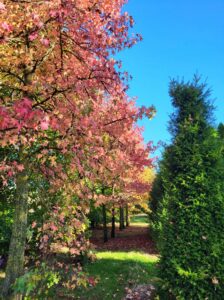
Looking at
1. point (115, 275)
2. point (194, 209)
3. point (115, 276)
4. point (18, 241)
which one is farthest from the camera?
point (115, 275)

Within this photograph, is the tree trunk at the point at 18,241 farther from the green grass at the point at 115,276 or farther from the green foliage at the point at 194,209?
the green foliage at the point at 194,209

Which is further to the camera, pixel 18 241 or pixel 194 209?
pixel 18 241

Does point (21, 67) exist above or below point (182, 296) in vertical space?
above

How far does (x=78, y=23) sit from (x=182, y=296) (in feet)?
20.1

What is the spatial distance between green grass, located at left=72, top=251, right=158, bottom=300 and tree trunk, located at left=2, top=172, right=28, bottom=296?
218 cm

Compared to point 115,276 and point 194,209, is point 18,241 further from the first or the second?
point 115,276

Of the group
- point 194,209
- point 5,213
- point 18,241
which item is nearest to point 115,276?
point 18,241

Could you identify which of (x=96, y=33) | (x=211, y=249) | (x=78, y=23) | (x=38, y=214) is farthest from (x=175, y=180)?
(x=38, y=214)

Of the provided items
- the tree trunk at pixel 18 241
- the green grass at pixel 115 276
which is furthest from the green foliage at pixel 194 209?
the tree trunk at pixel 18 241

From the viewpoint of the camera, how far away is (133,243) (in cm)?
2070

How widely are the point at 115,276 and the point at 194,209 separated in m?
5.88

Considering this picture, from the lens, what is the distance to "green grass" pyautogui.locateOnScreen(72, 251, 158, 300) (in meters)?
8.85

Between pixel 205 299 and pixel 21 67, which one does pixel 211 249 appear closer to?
pixel 205 299

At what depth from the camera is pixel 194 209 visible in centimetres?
595
